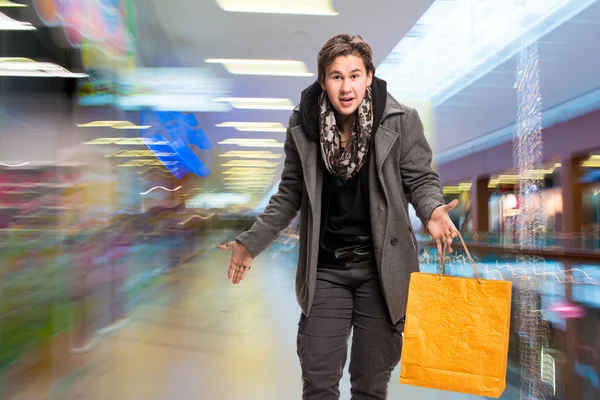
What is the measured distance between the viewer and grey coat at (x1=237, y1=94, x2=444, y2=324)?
1.36 meters

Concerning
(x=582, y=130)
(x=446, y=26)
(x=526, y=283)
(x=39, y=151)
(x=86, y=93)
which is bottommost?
(x=526, y=283)

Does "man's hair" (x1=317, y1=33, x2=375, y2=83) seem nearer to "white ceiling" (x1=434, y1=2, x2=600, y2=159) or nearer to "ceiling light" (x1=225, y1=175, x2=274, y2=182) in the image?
"white ceiling" (x1=434, y1=2, x2=600, y2=159)

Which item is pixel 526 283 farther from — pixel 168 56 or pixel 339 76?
pixel 339 76

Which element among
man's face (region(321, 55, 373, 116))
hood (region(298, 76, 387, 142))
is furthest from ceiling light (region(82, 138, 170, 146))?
man's face (region(321, 55, 373, 116))

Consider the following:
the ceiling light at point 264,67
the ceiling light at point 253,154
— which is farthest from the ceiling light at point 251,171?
the ceiling light at point 264,67

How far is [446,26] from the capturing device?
18.3 feet

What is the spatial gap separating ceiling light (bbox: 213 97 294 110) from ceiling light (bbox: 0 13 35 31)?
449cm

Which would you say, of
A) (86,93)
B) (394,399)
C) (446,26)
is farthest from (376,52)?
(394,399)

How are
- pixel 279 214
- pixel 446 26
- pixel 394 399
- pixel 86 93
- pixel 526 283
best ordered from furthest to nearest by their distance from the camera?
1. pixel 526 283
2. pixel 446 26
3. pixel 86 93
4. pixel 394 399
5. pixel 279 214

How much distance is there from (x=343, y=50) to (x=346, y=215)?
1.38 feet

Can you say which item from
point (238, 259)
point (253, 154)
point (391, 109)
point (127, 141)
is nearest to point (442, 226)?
point (391, 109)

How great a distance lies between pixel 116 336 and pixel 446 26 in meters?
4.37

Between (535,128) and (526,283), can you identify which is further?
(535,128)

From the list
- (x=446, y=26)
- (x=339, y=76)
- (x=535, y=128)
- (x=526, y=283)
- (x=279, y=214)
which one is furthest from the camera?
(x=535, y=128)
